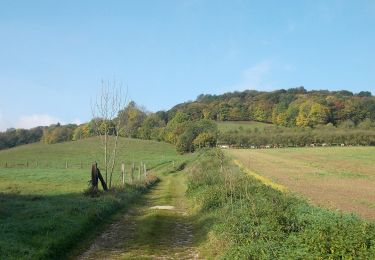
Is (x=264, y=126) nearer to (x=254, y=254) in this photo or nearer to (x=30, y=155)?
(x=30, y=155)

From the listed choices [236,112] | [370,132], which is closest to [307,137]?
[370,132]

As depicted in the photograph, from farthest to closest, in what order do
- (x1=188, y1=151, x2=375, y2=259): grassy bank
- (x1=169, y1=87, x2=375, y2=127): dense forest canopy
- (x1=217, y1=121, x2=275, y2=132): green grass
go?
(x1=217, y1=121, x2=275, y2=132): green grass, (x1=169, y1=87, x2=375, y2=127): dense forest canopy, (x1=188, y1=151, x2=375, y2=259): grassy bank

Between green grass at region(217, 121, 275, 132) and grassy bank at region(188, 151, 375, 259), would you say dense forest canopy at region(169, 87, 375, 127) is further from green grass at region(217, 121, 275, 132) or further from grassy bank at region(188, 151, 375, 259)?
grassy bank at region(188, 151, 375, 259)

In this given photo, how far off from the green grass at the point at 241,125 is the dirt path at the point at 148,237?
9479 cm

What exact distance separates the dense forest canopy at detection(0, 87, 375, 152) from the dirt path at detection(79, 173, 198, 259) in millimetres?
64425

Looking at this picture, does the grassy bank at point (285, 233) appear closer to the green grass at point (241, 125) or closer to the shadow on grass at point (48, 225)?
the shadow on grass at point (48, 225)

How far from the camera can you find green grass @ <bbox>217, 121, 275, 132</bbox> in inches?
4606

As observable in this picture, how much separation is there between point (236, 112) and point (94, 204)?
380ft

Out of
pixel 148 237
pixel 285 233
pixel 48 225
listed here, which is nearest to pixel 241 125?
pixel 148 237

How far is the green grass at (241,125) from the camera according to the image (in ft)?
384

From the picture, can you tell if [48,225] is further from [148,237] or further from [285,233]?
[285,233]

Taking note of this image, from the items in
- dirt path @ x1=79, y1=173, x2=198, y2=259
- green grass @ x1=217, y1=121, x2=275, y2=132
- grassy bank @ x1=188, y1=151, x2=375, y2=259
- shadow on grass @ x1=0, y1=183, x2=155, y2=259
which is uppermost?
green grass @ x1=217, y1=121, x2=275, y2=132

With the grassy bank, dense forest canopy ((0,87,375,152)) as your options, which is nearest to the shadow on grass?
the grassy bank

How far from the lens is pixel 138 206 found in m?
22.4
